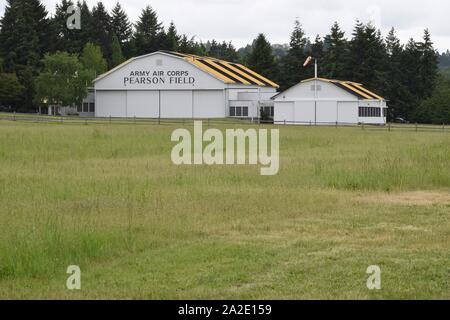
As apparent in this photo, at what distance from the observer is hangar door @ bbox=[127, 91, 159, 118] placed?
80188 mm

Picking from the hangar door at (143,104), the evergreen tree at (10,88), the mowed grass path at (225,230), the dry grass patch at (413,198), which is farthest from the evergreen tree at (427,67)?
the dry grass patch at (413,198)

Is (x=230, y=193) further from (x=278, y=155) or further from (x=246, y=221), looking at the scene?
(x=278, y=155)

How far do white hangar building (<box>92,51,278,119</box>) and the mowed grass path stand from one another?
5106 centimetres

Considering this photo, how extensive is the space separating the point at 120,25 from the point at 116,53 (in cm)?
1363

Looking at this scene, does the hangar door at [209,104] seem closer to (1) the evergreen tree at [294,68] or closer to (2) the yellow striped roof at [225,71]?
(2) the yellow striped roof at [225,71]

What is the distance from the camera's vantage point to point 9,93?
3103 inches

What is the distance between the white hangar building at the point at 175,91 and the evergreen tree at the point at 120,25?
30665 mm

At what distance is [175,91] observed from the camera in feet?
261

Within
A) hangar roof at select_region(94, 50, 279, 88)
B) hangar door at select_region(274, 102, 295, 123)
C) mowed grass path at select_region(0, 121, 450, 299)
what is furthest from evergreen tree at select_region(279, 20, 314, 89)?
mowed grass path at select_region(0, 121, 450, 299)

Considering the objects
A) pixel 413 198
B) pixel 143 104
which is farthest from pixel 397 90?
pixel 413 198

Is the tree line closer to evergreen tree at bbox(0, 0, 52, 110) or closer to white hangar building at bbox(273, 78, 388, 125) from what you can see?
evergreen tree at bbox(0, 0, 52, 110)

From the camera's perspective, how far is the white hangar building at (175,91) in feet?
255
